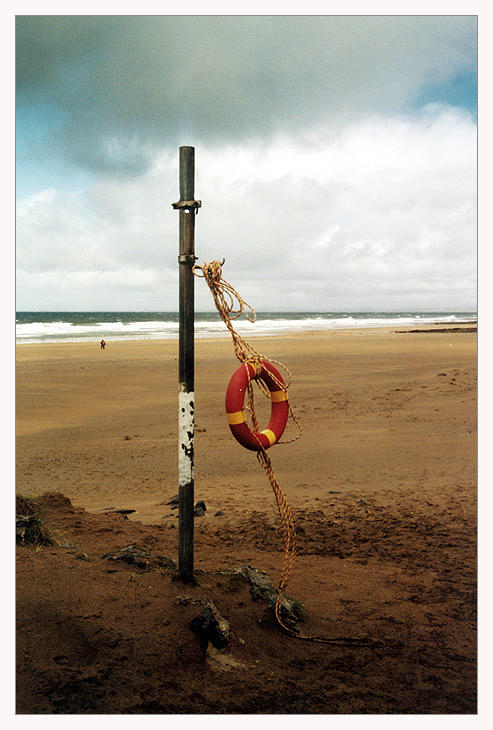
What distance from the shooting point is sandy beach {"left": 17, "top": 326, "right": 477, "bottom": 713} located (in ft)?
9.50

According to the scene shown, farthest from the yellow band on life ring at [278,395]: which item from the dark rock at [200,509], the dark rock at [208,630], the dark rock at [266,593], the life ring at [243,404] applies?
the dark rock at [200,509]

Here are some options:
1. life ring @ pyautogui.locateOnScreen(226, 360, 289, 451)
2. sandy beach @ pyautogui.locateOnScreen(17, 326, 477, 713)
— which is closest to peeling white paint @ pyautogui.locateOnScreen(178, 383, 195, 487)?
life ring @ pyautogui.locateOnScreen(226, 360, 289, 451)

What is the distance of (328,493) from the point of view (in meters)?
5.49

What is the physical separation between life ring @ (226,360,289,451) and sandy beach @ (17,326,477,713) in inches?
42.8

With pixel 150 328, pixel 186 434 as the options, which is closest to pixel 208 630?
pixel 186 434

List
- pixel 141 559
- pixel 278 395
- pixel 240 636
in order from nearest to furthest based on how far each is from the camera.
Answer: pixel 240 636 → pixel 278 395 → pixel 141 559

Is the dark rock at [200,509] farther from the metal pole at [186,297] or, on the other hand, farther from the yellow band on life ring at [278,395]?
the yellow band on life ring at [278,395]

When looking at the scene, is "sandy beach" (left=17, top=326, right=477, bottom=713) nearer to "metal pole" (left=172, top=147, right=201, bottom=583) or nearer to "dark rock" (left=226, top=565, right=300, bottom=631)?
"dark rock" (left=226, top=565, right=300, bottom=631)

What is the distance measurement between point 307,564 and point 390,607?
0.76m

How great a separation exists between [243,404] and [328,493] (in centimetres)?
284

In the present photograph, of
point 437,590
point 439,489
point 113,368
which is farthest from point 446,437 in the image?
point 113,368

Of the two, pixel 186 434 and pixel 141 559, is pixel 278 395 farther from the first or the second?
pixel 141 559

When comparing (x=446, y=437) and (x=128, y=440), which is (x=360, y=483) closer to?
(x=446, y=437)

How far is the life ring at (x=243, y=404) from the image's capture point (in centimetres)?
301
